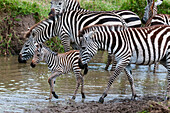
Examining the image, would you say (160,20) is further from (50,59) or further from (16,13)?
(16,13)

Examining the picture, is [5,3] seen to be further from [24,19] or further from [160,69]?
[160,69]

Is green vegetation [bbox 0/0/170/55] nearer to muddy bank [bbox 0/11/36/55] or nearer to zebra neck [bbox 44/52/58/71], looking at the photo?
muddy bank [bbox 0/11/36/55]

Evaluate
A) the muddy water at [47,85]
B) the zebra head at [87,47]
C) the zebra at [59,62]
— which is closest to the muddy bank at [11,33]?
the muddy water at [47,85]

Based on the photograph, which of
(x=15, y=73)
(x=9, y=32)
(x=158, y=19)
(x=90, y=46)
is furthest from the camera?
(x=9, y=32)

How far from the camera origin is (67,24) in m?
10.8

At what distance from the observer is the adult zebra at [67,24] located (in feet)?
34.7

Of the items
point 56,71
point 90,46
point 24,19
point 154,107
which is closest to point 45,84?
point 56,71

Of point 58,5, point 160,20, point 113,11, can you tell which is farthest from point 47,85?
point 160,20

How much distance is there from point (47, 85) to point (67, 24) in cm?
229

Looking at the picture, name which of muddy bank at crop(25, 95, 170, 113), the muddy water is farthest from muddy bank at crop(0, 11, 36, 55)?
muddy bank at crop(25, 95, 170, 113)

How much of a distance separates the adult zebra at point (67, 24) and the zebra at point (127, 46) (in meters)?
2.47

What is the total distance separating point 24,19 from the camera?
603 inches

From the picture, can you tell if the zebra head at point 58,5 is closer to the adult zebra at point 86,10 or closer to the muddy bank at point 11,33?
the adult zebra at point 86,10

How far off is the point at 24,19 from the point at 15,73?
4651 millimetres
